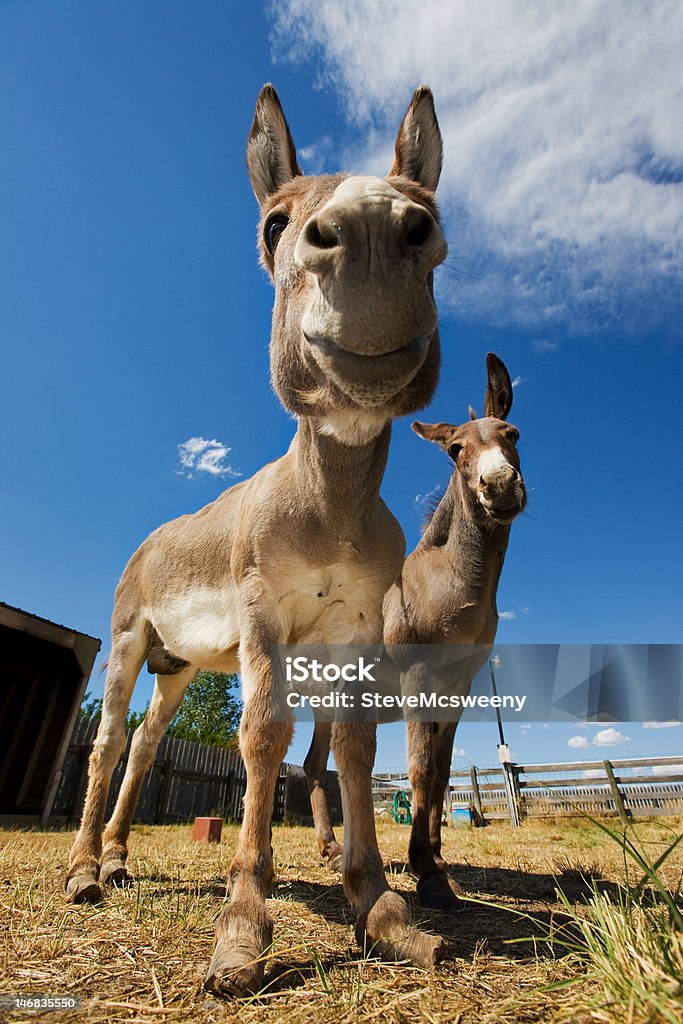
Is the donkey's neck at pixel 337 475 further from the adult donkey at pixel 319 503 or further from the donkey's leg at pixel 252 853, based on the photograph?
the donkey's leg at pixel 252 853

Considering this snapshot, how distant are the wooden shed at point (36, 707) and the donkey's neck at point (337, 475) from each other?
826cm

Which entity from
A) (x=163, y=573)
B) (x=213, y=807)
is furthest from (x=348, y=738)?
(x=213, y=807)

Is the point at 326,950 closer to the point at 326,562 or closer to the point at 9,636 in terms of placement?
the point at 326,562

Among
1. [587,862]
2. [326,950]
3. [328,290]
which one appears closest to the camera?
[328,290]

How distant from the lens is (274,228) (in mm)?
2682

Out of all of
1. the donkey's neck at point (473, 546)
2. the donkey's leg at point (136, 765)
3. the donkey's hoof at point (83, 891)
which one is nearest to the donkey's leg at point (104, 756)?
the donkey's hoof at point (83, 891)

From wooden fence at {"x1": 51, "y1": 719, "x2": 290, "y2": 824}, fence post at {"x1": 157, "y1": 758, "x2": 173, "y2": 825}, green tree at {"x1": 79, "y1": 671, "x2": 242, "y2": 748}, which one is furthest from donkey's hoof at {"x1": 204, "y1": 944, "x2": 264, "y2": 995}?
green tree at {"x1": 79, "y1": 671, "x2": 242, "y2": 748}

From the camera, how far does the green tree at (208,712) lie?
32.6 m

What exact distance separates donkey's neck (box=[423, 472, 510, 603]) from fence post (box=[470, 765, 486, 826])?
1262cm

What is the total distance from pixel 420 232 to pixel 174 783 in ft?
49.9

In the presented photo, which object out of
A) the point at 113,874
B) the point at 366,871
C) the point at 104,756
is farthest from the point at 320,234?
the point at 113,874

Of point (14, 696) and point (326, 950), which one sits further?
point (14, 696)

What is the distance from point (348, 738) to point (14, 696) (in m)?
11.2

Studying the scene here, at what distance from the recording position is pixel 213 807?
50.4 ft
